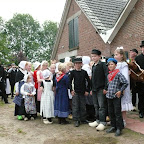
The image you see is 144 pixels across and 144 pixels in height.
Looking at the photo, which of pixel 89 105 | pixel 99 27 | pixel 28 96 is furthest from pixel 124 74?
pixel 99 27

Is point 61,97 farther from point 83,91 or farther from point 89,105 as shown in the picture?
point 89,105

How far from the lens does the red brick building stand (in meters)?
8.77

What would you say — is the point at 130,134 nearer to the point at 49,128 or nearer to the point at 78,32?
the point at 49,128

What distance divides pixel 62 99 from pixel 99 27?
6.33 meters

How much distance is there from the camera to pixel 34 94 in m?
6.12

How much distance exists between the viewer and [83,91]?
535 cm

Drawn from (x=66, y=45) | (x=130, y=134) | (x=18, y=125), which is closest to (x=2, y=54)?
(x=66, y=45)

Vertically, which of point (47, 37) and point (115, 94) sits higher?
point (47, 37)

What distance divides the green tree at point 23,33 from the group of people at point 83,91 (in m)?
42.2

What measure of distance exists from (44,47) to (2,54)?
940 inches

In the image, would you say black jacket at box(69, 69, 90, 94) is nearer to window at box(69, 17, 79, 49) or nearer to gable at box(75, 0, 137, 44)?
gable at box(75, 0, 137, 44)

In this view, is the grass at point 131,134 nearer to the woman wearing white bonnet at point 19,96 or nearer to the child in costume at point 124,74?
the child in costume at point 124,74

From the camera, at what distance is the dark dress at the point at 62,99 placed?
541 cm

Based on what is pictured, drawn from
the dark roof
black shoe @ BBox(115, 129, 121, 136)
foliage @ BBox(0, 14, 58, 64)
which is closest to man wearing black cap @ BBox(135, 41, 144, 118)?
black shoe @ BBox(115, 129, 121, 136)
